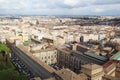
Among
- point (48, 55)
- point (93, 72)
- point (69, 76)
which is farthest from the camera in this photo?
point (48, 55)

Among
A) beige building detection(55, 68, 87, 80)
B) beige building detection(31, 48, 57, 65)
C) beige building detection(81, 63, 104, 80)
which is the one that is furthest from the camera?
beige building detection(31, 48, 57, 65)

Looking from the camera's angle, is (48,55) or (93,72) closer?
(93,72)

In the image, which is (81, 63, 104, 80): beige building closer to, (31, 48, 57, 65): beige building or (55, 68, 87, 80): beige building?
(55, 68, 87, 80): beige building

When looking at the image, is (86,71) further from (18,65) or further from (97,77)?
(18,65)

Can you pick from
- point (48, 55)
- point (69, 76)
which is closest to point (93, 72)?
point (69, 76)

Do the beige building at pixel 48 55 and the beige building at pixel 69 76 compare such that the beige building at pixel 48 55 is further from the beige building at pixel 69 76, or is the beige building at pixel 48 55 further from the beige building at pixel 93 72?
the beige building at pixel 93 72

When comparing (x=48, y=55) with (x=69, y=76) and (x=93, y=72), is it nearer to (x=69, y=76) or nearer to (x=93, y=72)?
(x=93, y=72)

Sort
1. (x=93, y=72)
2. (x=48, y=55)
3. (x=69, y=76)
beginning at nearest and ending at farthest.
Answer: (x=69, y=76), (x=93, y=72), (x=48, y=55)

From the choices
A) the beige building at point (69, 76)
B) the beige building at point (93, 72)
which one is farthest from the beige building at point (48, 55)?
the beige building at point (93, 72)

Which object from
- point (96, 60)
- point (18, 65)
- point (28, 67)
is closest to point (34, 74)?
point (28, 67)

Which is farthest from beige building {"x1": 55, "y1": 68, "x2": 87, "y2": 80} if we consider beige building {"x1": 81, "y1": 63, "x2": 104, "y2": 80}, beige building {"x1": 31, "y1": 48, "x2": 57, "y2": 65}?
beige building {"x1": 31, "y1": 48, "x2": 57, "y2": 65}

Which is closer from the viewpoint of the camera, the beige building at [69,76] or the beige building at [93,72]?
the beige building at [69,76]
